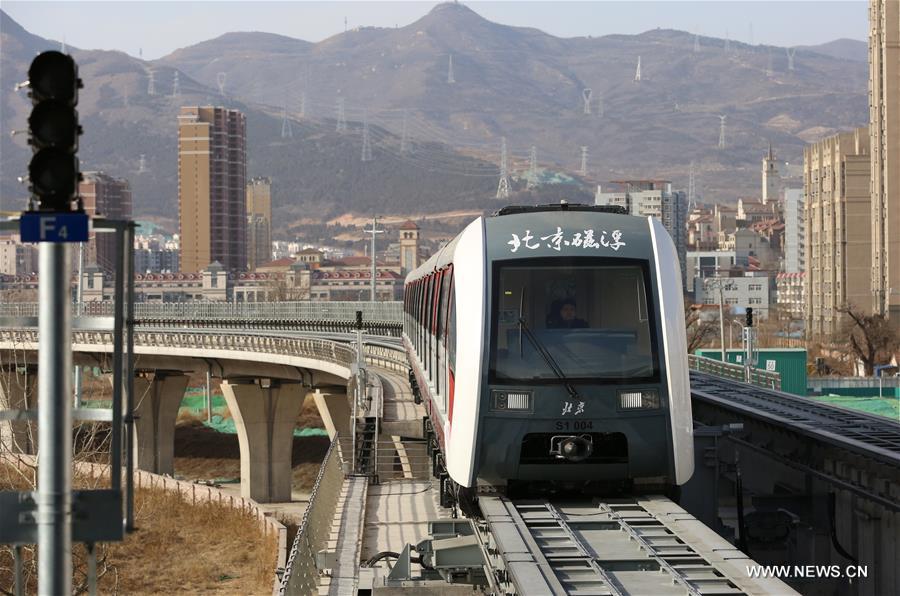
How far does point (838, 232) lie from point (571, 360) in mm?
127002

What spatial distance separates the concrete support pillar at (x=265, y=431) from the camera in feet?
229

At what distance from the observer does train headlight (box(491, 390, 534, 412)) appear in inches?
539

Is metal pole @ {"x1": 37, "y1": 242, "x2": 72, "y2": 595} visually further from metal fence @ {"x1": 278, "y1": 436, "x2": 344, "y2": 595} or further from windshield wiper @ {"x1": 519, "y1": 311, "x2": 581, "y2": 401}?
windshield wiper @ {"x1": 519, "y1": 311, "x2": 581, "y2": 401}

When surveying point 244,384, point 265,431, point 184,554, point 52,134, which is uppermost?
point 52,134

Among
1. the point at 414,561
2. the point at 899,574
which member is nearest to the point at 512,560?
the point at 414,561

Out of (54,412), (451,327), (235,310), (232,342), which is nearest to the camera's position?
(54,412)

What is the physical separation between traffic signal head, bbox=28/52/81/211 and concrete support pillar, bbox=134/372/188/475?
233ft

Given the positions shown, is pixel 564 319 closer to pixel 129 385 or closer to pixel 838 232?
pixel 129 385

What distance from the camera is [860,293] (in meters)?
131

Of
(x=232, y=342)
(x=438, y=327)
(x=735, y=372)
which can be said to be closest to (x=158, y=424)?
(x=232, y=342)

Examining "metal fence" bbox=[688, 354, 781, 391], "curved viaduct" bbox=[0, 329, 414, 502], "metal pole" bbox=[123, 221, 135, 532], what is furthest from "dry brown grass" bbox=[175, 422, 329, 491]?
"metal pole" bbox=[123, 221, 135, 532]

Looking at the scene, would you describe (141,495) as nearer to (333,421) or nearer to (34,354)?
(333,421)

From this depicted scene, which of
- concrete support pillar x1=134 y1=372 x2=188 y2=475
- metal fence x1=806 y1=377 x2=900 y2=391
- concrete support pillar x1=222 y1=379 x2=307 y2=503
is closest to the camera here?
metal fence x1=806 y1=377 x2=900 y2=391

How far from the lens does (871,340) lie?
270 feet
